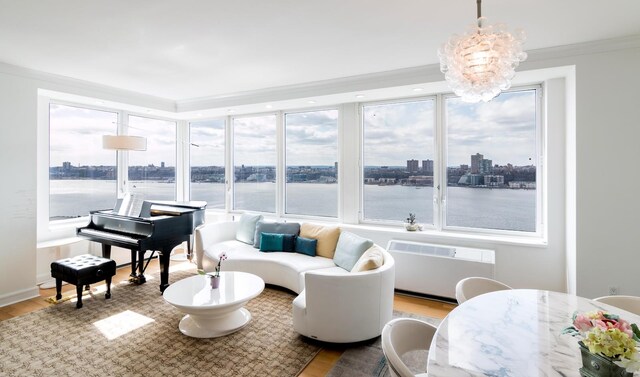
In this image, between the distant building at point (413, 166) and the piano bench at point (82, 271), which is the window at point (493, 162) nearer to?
the distant building at point (413, 166)

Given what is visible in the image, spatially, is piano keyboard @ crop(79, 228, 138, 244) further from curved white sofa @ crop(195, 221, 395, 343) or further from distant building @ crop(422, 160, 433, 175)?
distant building @ crop(422, 160, 433, 175)

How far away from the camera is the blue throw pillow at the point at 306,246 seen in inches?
171

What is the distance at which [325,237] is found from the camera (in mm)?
4348

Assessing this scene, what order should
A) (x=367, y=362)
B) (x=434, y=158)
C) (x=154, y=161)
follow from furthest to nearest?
(x=154, y=161) < (x=434, y=158) < (x=367, y=362)

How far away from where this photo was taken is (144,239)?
3797 mm

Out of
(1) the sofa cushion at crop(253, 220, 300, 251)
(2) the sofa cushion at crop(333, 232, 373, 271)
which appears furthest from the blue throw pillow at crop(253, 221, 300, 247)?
(2) the sofa cushion at crop(333, 232, 373, 271)

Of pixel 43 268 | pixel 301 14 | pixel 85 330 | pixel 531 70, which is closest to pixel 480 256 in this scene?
pixel 531 70

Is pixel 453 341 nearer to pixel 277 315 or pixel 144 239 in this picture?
pixel 277 315

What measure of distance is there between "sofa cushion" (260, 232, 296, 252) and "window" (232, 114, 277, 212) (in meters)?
1.48

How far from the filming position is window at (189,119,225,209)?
6.58 metres

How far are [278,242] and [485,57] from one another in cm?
350

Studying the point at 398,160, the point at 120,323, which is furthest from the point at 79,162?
the point at 398,160

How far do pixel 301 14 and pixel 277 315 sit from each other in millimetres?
3021

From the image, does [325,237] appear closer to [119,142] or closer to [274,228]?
[274,228]
